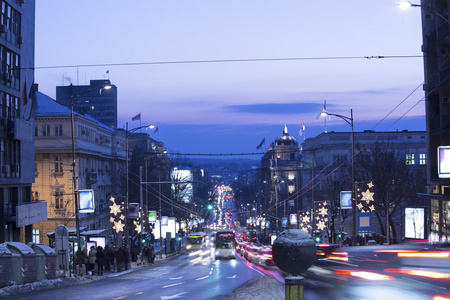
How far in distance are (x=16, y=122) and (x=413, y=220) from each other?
97.3 feet

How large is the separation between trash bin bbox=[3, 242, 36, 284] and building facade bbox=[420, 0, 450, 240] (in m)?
28.8

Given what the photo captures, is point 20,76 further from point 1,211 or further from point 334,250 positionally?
point 334,250

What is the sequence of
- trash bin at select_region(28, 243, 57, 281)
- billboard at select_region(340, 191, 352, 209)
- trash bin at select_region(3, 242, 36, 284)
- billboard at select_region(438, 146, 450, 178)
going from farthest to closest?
billboard at select_region(340, 191, 352, 209) → billboard at select_region(438, 146, 450, 178) → trash bin at select_region(28, 243, 57, 281) → trash bin at select_region(3, 242, 36, 284)

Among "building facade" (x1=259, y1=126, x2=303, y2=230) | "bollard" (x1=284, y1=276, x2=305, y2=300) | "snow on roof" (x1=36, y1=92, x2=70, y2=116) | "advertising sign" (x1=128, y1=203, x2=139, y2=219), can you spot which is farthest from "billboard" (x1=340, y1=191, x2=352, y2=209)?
"building facade" (x1=259, y1=126, x2=303, y2=230)

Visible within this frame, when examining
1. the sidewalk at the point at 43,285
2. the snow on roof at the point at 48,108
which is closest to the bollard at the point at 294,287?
the sidewalk at the point at 43,285

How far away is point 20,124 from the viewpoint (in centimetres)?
3878

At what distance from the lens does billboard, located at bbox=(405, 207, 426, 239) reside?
41219 millimetres

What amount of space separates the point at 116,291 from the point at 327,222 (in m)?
52.1

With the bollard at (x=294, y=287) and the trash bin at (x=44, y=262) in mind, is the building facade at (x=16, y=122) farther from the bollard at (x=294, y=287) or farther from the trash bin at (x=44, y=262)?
the bollard at (x=294, y=287)

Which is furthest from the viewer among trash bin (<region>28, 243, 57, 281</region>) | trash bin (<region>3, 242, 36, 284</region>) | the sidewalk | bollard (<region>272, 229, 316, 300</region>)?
trash bin (<region>28, 243, 57, 281</region>)

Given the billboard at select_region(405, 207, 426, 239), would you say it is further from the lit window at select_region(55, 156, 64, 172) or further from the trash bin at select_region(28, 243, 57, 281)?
the lit window at select_region(55, 156, 64, 172)

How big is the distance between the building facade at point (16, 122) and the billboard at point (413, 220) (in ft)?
92.2

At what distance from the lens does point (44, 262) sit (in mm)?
24734

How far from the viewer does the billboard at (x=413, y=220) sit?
41.2 metres
